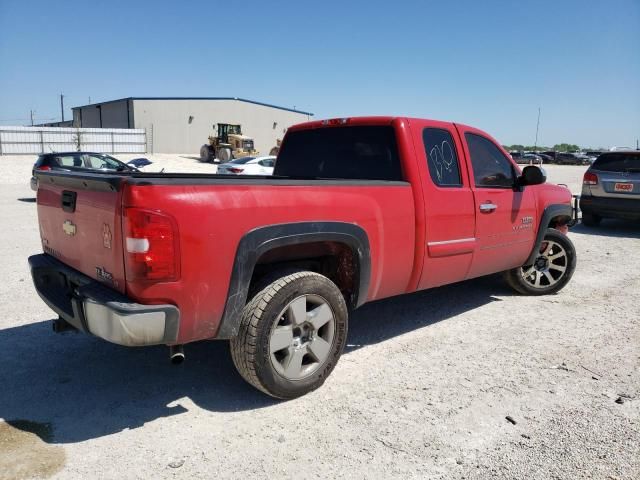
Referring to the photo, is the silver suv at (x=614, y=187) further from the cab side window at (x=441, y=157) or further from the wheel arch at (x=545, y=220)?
the cab side window at (x=441, y=157)

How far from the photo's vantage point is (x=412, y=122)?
13.9 ft

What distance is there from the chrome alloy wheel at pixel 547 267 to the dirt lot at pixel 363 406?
2.57 ft

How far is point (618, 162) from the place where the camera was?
1072 cm

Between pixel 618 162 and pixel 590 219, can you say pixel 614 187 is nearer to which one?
pixel 618 162

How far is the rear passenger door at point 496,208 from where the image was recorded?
15.3 feet

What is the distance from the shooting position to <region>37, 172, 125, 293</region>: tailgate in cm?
274

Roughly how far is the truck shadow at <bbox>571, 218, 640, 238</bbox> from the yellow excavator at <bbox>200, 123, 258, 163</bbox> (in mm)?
28351

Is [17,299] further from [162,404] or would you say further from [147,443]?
[147,443]

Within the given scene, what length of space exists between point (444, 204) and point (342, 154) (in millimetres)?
1033

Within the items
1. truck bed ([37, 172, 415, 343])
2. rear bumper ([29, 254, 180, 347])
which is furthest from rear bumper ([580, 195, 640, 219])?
rear bumper ([29, 254, 180, 347])

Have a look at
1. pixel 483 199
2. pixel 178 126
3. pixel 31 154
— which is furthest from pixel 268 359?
pixel 178 126

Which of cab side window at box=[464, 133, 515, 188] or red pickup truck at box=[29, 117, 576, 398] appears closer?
red pickup truck at box=[29, 117, 576, 398]

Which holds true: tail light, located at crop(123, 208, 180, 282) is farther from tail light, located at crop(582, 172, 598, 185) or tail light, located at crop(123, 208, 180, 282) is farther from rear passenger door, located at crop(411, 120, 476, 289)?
tail light, located at crop(582, 172, 598, 185)

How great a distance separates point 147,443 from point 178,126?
4983 cm
